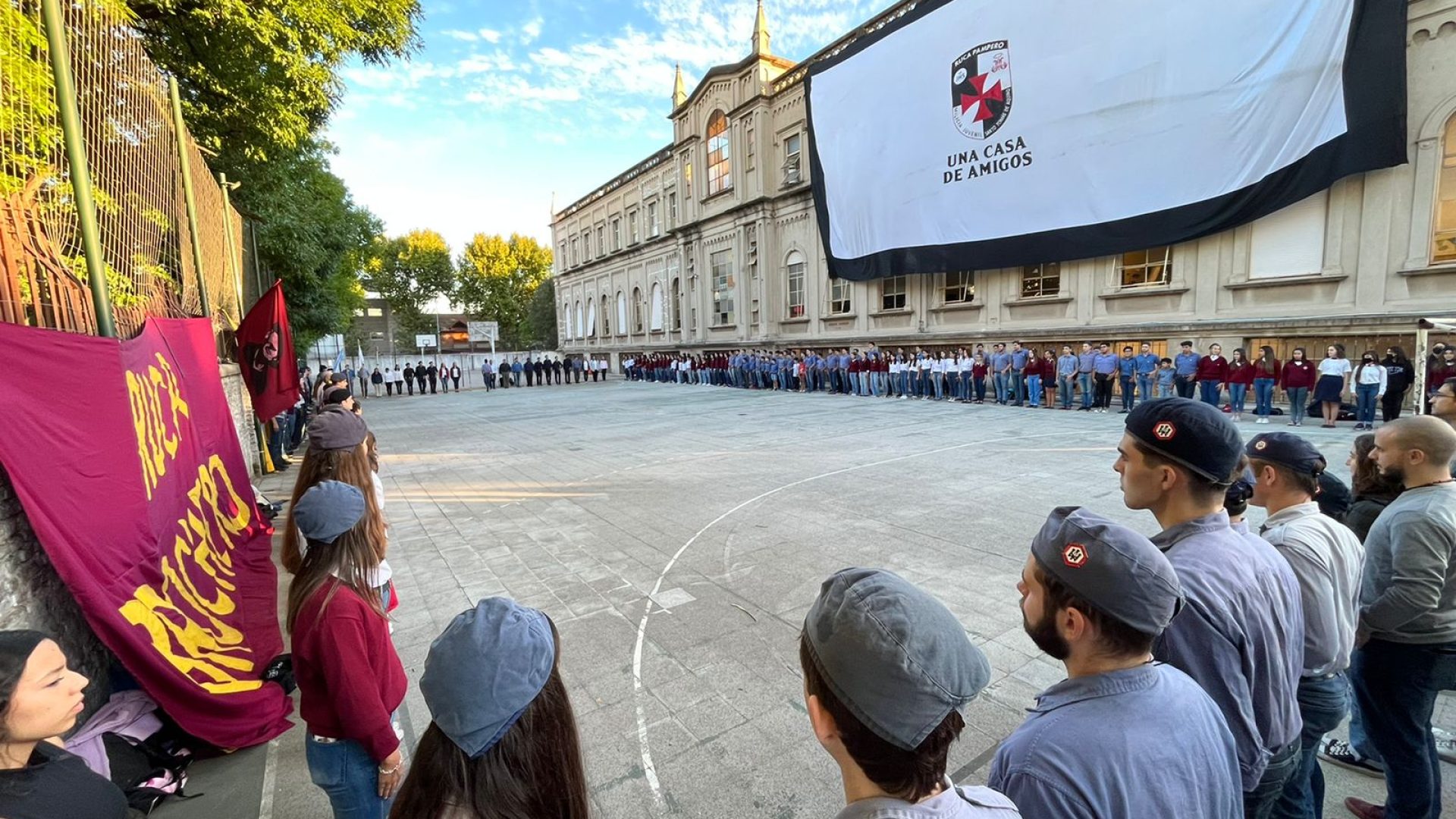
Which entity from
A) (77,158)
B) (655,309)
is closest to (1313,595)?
(77,158)

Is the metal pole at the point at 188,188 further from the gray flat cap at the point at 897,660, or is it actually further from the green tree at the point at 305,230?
the gray flat cap at the point at 897,660

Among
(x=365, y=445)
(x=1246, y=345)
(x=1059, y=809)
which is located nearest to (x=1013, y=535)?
(x=1059, y=809)

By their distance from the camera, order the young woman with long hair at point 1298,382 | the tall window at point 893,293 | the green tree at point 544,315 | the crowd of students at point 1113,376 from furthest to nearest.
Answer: the green tree at point 544,315, the tall window at point 893,293, the young woman with long hair at point 1298,382, the crowd of students at point 1113,376

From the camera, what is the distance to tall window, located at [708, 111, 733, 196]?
30.7 metres

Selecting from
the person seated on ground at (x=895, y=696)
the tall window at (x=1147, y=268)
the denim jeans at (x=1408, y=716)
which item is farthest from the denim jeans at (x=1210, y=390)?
the person seated on ground at (x=895, y=696)

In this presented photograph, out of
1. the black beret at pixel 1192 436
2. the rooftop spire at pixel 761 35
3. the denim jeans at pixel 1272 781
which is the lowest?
the denim jeans at pixel 1272 781

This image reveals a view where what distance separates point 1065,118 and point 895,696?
19.8 m

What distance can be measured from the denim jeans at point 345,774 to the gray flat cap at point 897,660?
2011 millimetres

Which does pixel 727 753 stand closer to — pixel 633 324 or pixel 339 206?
pixel 339 206

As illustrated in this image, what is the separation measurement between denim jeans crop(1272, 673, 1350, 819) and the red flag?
28.8ft

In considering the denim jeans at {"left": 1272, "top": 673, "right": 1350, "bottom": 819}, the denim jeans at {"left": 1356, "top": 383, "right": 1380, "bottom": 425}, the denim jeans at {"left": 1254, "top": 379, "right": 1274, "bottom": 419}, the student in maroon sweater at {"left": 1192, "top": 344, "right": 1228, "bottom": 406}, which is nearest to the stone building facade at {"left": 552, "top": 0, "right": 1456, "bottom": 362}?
the student in maroon sweater at {"left": 1192, "top": 344, "right": 1228, "bottom": 406}

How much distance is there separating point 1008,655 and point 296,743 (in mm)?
4137

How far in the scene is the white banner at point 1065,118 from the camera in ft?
43.4

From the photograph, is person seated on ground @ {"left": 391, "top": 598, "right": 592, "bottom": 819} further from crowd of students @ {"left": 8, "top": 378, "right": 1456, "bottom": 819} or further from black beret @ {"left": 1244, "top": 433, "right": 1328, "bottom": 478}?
black beret @ {"left": 1244, "top": 433, "right": 1328, "bottom": 478}
